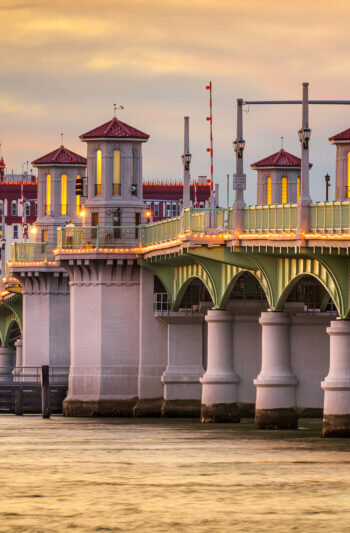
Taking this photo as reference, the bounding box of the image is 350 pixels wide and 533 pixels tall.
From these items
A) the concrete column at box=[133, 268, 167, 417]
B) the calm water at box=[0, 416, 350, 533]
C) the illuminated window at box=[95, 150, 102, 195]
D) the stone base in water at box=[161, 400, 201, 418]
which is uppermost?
the illuminated window at box=[95, 150, 102, 195]

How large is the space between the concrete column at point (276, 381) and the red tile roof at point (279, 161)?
38969 mm

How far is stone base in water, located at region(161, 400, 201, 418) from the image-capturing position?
115438 millimetres

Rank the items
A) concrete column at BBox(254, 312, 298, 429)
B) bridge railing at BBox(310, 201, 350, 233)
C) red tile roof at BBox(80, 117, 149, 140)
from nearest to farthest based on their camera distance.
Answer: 1. bridge railing at BBox(310, 201, 350, 233)
2. concrete column at BBox(254, 312, 298, 429)
3. red tile roof at BBox(80, 117, 149, 140)

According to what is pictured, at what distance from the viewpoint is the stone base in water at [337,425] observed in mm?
85375

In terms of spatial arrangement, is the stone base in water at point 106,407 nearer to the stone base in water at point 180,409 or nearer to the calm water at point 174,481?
the stone base in water at point 180,409

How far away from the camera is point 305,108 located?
86688 millimetres

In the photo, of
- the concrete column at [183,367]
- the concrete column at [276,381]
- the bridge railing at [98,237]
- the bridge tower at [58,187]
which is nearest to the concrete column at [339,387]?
the concrete column at [276,381]

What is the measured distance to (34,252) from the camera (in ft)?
453

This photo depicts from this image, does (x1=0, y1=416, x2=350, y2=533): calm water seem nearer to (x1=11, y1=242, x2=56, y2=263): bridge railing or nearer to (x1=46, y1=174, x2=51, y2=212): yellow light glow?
(x1=11, y1=242, x2=56, y2=263): bridge railing

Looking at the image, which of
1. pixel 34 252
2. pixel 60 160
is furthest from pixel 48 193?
pixel 34 252

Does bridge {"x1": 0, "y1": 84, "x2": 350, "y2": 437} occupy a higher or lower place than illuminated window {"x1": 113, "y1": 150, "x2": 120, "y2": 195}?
lower

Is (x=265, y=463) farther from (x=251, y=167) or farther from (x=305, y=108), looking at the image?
(x=251, y=167)

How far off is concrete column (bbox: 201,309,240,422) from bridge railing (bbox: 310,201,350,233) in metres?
21.2

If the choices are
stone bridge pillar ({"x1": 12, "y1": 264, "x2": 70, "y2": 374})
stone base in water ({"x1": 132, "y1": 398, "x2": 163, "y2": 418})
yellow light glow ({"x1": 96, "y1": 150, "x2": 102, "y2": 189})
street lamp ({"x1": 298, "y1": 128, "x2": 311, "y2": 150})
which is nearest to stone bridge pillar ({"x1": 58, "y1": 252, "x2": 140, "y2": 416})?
stone base in water ({"x1": 132, "y1": 398, "x2": 163, "y2": 418})
